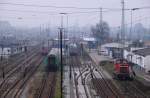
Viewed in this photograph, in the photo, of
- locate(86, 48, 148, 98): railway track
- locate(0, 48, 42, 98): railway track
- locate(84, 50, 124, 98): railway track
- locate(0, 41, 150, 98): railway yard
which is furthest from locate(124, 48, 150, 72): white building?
locate(0, 48, 42, 98): railway track

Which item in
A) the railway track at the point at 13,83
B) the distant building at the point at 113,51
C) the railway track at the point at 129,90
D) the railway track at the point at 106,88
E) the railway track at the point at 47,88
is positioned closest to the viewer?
the railway track at the point at 129,90

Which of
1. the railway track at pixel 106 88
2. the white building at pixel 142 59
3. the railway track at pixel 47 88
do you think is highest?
the white building at pixel 142 59

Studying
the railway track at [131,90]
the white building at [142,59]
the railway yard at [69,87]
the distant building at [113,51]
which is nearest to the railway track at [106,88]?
the railway yard at [69,87]

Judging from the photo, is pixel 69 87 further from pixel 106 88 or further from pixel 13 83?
pixel 13 83

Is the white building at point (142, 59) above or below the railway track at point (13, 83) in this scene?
above

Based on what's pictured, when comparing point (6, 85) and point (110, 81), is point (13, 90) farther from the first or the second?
point (110, 81)

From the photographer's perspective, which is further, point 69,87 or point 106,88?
point 69,87

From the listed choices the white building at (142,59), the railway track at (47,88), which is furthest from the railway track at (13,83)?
the white building at (142,59)

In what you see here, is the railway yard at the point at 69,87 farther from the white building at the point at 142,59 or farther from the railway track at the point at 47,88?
the white building at the point at 142,59

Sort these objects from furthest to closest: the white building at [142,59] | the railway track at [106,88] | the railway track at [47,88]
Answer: the white building at [142,59] → the railway track at [106,88] → the railway track at [47,88]

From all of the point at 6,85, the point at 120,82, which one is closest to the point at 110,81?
the point at 120,82

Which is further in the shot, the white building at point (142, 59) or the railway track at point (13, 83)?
the white building at point (142, 59)

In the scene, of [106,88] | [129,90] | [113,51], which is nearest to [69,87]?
[106,88]

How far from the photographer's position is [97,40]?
163 feet
